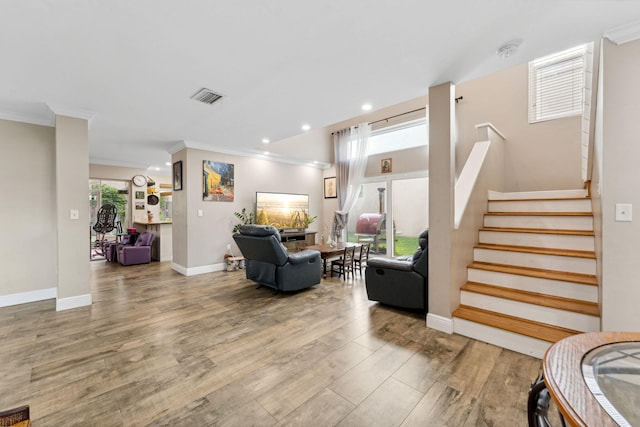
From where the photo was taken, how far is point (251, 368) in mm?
2062

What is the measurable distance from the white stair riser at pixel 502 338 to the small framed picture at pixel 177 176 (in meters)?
5.12

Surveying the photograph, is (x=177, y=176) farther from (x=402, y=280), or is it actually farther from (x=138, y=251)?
(x=402, y=280)

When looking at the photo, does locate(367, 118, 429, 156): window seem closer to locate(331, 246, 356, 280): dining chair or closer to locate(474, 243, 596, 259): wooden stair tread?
locate(331, 246, 356, 280): dining chair

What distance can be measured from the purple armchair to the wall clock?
7.18 feet

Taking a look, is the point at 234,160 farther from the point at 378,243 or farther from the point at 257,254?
the point at 378,243

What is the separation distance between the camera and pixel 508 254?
2920 millimetres

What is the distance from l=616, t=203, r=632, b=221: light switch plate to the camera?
1842 millimetres

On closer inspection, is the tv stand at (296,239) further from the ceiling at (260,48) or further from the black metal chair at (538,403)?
the black metal chair at (538,403)

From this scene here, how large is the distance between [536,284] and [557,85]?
136 inches

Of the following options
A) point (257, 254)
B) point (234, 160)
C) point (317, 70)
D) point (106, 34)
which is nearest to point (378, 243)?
point (257, 254)

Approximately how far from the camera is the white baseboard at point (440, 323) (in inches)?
102

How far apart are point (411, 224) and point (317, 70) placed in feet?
13.5

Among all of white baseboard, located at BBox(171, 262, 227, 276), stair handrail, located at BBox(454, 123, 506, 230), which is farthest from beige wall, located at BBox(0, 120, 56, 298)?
stair handrail, located at BBox(454, 123, 506, 230)

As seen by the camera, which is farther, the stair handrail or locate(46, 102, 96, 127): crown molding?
locate(46, 102, 96, 127): crown molding
